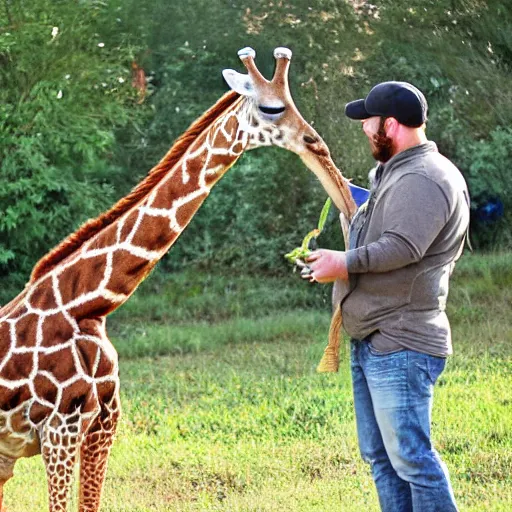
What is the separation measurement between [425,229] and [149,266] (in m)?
1.18

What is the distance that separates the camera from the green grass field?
19.3 ft

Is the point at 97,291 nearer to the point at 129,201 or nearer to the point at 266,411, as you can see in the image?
the point at 129,201

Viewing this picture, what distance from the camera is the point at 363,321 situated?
3938 millimetres

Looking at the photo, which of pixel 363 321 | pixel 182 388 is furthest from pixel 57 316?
pixel 182 388

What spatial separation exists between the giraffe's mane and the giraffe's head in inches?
4.8

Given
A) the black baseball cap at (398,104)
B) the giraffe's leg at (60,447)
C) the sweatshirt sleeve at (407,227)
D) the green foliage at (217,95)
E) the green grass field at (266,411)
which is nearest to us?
the sweatshirt sleeve at (407,227)

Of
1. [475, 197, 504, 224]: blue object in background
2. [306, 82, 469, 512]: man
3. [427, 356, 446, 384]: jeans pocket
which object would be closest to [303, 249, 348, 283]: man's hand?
[306, 82, 469, 512]: man

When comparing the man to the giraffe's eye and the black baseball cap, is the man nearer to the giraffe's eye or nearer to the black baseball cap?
the black baseball cap

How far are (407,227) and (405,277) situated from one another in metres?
0.21

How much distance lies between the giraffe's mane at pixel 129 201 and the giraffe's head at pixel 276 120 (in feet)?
0.40

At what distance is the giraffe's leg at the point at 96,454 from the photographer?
4.27m

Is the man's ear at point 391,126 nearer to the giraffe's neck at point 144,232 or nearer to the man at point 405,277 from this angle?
the man at point 405,277

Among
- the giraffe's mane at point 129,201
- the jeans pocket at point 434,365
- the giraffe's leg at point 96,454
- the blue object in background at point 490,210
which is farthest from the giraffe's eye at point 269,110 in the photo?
the blue object in background at point 490,210

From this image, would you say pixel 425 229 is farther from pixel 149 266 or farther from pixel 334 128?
pixel 334 128
